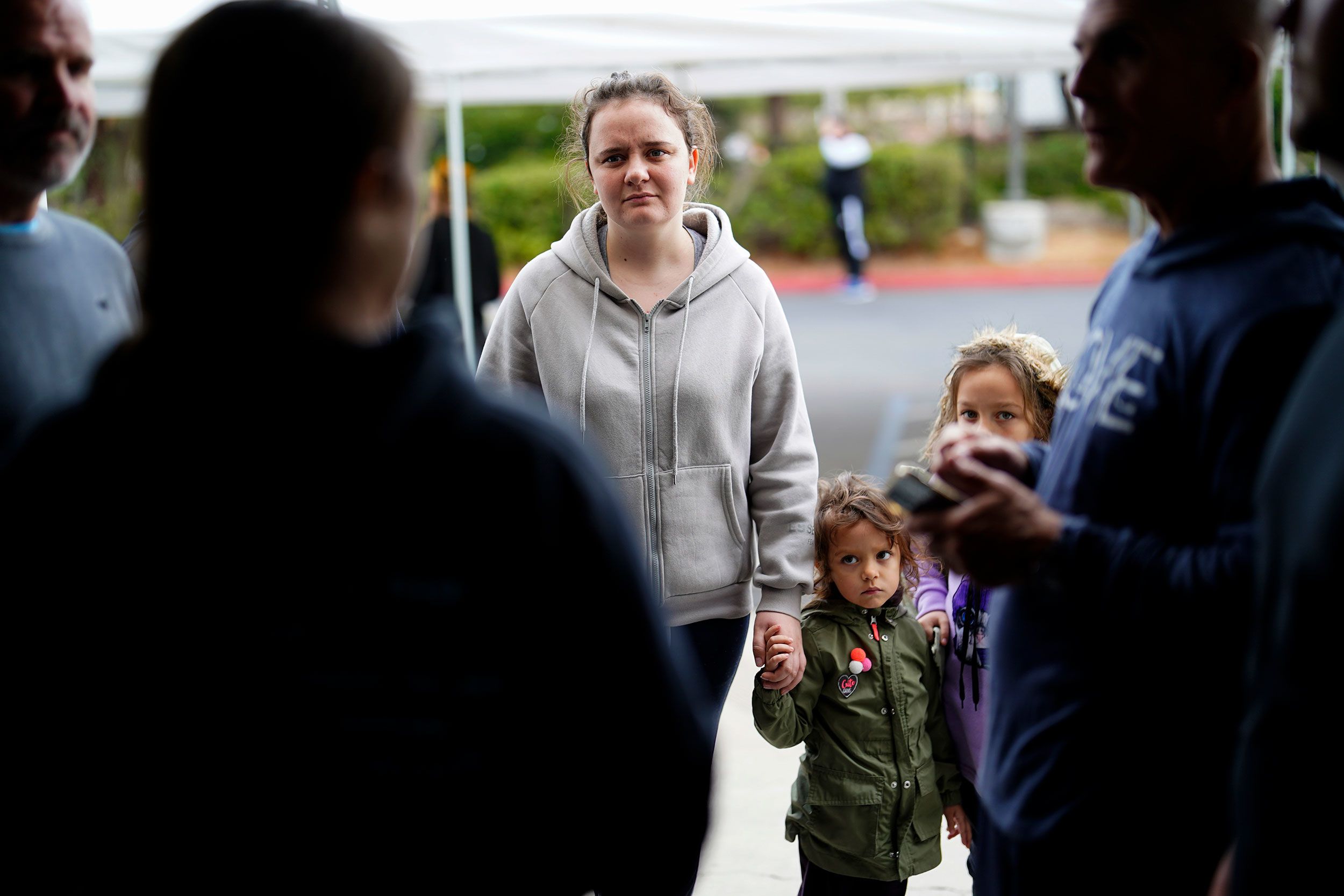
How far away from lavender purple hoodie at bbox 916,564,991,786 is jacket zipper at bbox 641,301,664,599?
2.02 feet

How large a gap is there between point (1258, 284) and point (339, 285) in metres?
0.93

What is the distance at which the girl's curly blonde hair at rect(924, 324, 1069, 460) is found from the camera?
8.73 ft

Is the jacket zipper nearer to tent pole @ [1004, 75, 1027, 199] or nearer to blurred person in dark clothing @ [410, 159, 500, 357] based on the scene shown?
blurred person in dark clothing @ [410, 159, 500, 357]

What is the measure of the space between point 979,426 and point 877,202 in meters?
18.4

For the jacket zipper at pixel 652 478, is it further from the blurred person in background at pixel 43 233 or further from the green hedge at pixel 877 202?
the green hedge at pixel 877 202

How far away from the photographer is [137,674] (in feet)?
3.27

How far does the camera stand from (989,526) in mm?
1389

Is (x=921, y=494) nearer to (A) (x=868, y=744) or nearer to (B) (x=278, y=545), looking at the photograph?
(B) (x=278, y=545)

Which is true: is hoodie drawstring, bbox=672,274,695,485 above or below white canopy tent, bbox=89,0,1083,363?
→ below

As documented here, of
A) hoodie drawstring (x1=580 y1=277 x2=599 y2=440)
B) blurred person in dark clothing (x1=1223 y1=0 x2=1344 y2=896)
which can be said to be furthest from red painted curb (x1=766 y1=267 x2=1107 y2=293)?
blurred person in dark clothing (x1=1223 y1=0 x2=1344 y2=896)

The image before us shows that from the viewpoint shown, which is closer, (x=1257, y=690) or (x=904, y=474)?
(x=1257, y=690)

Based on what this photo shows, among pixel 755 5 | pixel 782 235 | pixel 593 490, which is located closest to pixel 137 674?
pixel 593 490

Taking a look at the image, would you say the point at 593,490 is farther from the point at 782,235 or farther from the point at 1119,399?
the point at 782,235

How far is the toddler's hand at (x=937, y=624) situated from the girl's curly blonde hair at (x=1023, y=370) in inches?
15.2
